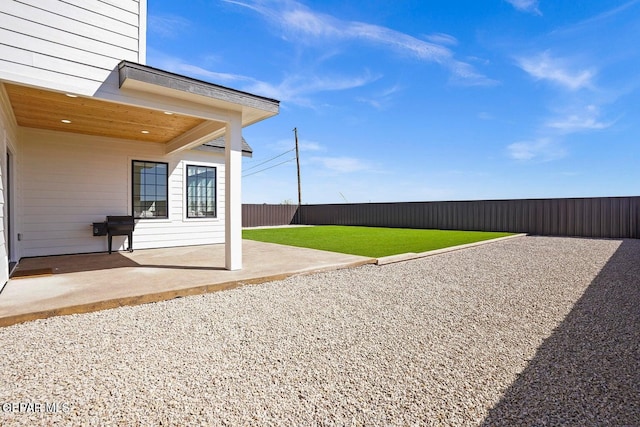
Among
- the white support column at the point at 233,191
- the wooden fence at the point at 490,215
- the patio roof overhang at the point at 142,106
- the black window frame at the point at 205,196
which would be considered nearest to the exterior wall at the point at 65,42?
the patio roof overhang at the point at 142,106

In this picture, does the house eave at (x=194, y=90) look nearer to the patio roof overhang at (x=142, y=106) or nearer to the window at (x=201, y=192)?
the patio roof overhang at (x=142, y=106)

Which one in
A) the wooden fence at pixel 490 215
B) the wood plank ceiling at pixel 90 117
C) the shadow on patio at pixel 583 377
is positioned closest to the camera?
the shadow on patio at pixel 583 377

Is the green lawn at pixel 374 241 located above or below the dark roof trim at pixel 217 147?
below

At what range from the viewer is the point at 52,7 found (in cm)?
337

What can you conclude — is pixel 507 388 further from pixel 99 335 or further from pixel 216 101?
pixel 216 101

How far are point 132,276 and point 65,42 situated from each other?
8.89 feet

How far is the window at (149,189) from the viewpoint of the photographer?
659 centimetres

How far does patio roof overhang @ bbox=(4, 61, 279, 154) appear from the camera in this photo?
11.6 ft

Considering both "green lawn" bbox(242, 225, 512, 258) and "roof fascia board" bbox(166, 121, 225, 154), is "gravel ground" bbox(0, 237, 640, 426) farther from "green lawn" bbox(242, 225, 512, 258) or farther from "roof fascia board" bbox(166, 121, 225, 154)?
"green lawn" bbox(242, 225, 512, 258)

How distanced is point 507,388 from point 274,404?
125 centimetres

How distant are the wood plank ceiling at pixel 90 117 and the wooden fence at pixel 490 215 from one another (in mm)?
9298

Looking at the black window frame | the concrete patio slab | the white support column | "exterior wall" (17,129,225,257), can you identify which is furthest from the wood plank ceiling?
the concrete patio slab

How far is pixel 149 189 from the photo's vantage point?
6.74 metres

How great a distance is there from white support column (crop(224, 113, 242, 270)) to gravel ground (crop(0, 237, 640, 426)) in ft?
3.15
